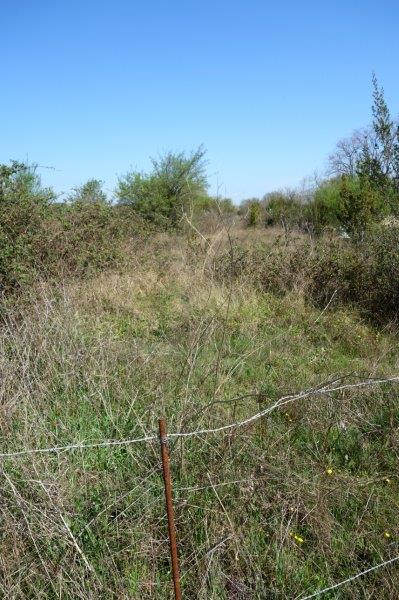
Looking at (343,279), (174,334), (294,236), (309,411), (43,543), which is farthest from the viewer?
(294,236)

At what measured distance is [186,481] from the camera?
2852 millimetres

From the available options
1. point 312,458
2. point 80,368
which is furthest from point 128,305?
point 312,458

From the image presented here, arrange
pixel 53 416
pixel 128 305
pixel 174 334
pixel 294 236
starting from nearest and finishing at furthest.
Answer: pixel 53 416 < pixel 174 334 < pixel 128 305 < pixel 294 236

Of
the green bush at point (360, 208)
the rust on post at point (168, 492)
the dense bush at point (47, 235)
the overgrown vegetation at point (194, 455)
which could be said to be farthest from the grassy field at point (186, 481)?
the green bush at point (360, 208)

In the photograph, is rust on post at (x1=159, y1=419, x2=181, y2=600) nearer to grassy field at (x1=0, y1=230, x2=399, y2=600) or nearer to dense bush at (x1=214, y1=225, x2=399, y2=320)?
grassy field at (x1=0, y1=230, x2=399, y2=600)

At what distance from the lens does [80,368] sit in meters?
3.78

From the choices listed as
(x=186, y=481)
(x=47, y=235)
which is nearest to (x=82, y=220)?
(x=47, y=235)

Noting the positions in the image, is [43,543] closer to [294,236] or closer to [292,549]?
[292,549]

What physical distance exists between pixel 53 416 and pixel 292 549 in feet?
5.56

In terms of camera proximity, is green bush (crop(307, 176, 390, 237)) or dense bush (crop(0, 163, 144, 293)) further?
green bush (crop(307, 176, 390, 237))

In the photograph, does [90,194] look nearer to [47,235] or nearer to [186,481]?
[47,235]

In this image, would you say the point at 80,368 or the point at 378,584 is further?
the point at 80,368

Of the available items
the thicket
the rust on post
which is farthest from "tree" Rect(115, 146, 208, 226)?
the rust on post

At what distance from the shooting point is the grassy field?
2.43 m
